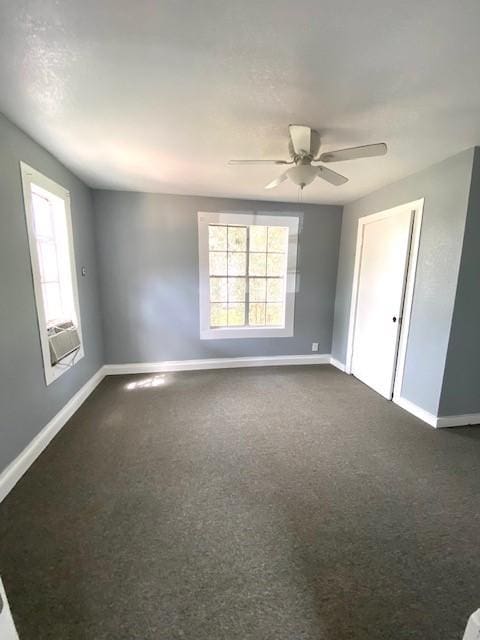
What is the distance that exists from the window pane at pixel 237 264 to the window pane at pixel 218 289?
0.58ft

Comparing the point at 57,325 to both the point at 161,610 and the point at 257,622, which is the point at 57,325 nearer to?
the point at 161,610

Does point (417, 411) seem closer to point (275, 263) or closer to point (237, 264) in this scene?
point (275, 263)

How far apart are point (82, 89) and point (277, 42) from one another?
1116 mm

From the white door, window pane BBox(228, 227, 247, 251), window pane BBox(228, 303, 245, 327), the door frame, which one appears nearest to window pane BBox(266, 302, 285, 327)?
window pane BBox(228, 303, 245, 327)

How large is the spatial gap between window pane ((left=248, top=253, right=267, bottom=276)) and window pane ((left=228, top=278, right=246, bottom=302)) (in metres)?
0.21

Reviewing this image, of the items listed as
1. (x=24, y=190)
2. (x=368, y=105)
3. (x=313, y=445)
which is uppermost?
(x=368, y=105)

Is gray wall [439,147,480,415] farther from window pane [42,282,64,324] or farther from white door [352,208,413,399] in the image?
window pane [42,282,64,324]

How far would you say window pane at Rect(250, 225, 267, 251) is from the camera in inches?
156

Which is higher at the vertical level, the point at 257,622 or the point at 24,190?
the point at 24,190

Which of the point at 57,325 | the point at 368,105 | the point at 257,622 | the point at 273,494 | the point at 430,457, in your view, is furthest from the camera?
the point at 57,325

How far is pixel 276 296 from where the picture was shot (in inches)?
165

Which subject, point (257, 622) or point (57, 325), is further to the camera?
point (57, 325)

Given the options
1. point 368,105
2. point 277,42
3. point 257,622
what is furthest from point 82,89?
point 257,622

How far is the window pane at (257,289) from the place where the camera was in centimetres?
407
